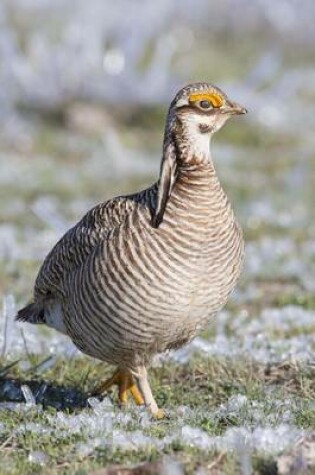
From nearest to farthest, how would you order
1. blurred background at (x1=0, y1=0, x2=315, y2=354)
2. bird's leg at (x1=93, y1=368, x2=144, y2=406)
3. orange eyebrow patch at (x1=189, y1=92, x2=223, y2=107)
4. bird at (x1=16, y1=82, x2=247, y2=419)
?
bird at (x1=16, y1=82, x2=247, y2=419) < orange eyebrow patch at (x1=189, y1=92, x2=223, y2=107) < bird's leg at (x1=93, y1=368, x2=144, y2=406) < blurred background at (x1=0, y1=0, x2=315, y2=354)

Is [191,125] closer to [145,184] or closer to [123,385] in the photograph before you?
[123,385]

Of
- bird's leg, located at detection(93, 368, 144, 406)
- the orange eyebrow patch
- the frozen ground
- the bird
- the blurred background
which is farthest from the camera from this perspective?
the blurred background

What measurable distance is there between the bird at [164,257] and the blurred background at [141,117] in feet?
3.73

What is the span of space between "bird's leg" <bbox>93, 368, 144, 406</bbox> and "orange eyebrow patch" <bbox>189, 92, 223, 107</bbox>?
51.6 inches

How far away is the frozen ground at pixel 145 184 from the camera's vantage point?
13.8ft

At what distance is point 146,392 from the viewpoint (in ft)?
16.1

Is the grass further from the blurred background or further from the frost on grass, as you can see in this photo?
the blurred background

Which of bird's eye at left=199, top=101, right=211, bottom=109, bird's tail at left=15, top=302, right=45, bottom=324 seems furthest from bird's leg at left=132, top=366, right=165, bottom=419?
bird's eye at left=199, top=101, right=211, bottom=109

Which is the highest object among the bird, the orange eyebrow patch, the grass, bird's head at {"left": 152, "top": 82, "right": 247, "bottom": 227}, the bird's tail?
the orange eyebrow patch

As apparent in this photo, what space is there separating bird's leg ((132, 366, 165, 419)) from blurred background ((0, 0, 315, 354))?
1057mm

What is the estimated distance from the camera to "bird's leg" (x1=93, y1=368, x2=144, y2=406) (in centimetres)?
528

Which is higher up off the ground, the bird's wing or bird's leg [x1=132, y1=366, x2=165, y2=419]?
the bird's wing

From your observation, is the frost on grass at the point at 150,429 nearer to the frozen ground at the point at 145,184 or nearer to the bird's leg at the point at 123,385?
the frozen ground at the point at 145,184

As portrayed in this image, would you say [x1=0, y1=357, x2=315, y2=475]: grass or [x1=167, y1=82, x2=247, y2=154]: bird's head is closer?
[x1=0, y1=357, x2=315, y2=475]: grass
